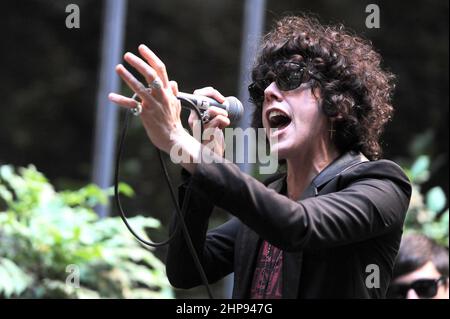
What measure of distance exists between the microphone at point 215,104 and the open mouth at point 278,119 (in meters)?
0.08

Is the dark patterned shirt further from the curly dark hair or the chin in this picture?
the curly dark hair

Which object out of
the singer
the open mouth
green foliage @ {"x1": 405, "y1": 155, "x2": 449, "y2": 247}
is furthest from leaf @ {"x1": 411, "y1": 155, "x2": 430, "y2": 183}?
the open mouth

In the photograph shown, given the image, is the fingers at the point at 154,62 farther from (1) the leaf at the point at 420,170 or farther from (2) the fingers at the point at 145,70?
(1) the leaf at the point at 420,170

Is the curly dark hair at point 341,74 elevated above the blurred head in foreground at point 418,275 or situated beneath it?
elevated above

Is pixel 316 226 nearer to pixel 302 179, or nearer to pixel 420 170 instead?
pixel 302 179

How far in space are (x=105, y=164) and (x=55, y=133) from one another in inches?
22.7

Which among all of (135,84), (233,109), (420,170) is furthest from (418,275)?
(135,84)

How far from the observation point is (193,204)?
2158 millimetres

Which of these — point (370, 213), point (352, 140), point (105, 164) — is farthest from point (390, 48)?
point (370, 213)

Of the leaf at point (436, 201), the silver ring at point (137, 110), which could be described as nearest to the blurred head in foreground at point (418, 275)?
the leaf at point (436, 201)

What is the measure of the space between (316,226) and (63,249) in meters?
2.02

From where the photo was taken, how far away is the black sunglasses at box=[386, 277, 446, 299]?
3434 mm

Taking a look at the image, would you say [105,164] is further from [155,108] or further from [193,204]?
[155,108]

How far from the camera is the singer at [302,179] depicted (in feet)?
5.91
